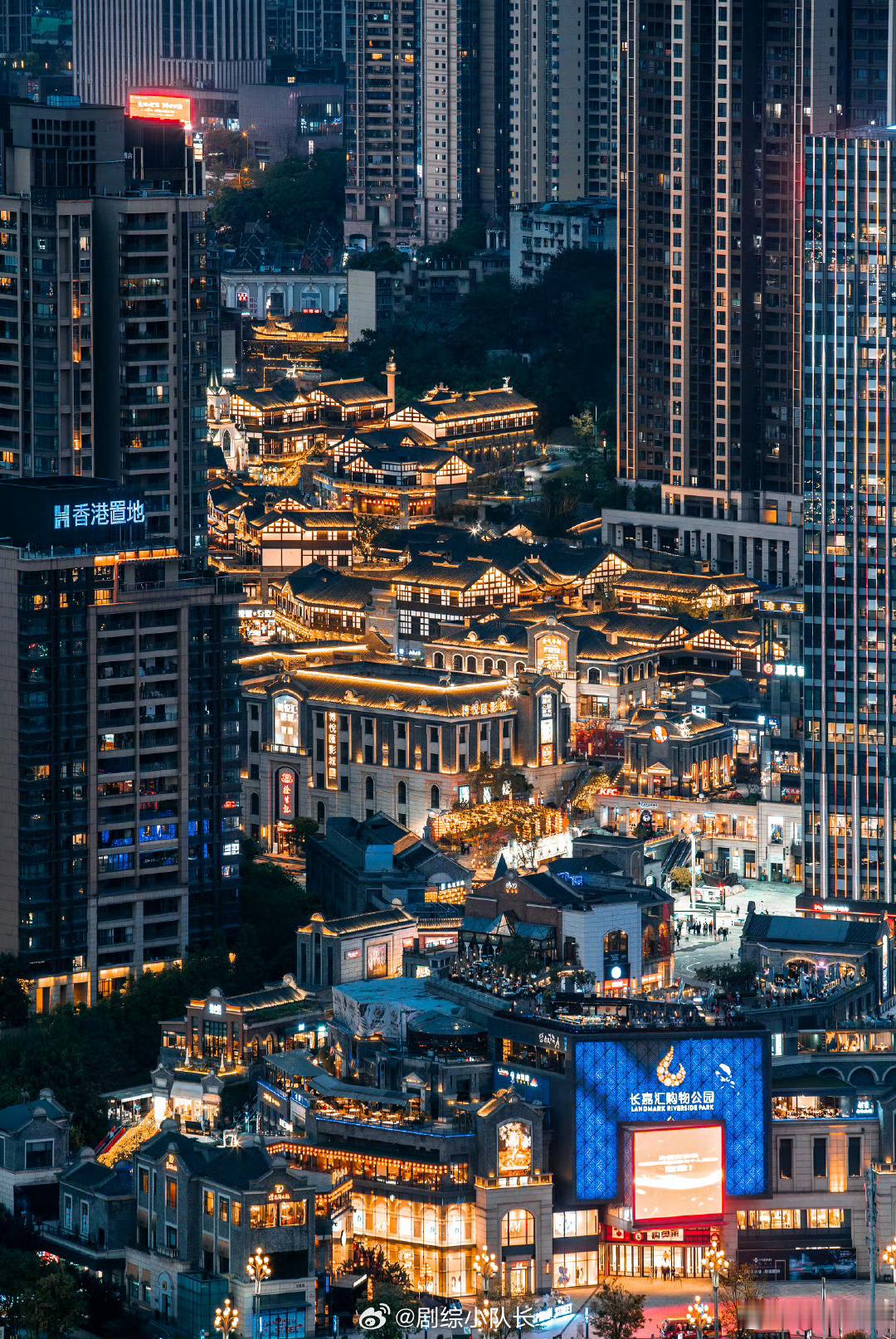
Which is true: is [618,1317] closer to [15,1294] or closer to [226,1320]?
[226,1320]

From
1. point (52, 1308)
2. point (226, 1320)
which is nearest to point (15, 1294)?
point (52, 1308)

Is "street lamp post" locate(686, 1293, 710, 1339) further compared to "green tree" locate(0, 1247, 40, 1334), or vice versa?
"street lamp post" locate(686, 1293, 710, 1339)

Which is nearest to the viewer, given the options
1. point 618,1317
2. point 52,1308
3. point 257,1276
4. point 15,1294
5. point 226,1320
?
point 52,1308

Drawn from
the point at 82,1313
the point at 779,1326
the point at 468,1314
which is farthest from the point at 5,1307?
the point at 779,1326

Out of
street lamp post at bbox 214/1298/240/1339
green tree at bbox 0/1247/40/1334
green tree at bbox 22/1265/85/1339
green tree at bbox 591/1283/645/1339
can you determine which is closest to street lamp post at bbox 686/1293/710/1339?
green tree at bbox 591/1283/645/1339

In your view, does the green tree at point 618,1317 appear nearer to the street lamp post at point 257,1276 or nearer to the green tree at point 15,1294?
the street lamp post at point 257,1276

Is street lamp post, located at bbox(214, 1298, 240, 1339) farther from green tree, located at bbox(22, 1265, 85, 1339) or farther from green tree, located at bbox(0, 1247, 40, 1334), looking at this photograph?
green tree, located at bbox(0, 1247, 40, 1334)
